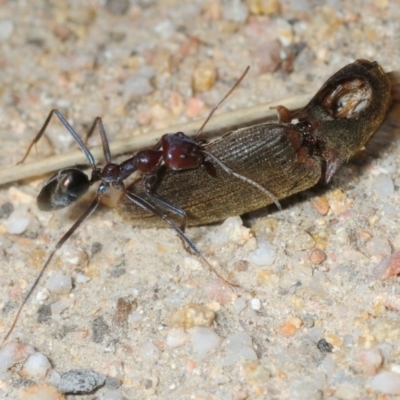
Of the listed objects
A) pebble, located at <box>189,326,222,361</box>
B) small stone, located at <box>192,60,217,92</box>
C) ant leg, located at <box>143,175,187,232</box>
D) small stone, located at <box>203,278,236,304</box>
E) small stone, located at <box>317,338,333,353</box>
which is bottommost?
pebble, located at <box>189,326,222,361</box>

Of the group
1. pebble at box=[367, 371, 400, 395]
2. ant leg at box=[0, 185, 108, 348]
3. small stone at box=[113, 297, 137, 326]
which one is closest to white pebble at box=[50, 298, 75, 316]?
ant leg at box=[0, 185, 108, 348]

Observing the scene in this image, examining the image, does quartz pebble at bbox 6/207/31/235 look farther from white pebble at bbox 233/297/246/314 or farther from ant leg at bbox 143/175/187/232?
white pebble at bbox 233/297/246/314

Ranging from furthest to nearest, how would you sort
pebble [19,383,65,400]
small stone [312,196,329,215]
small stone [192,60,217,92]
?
small stone [192,60,217,92] → small stone [312,196,329,215] → pebble [19,383,65,400]

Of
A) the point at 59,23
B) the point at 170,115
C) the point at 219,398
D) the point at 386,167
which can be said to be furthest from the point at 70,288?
the point at 59,23

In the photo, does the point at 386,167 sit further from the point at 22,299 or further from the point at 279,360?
the point at 22,299

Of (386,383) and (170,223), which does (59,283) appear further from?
(386,383)

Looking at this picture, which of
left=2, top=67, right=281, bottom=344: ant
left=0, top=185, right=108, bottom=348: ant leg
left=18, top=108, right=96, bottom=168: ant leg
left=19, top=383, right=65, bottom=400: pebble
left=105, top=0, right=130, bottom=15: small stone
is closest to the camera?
left=19, top=383, right=65, bottom=400: pebble
